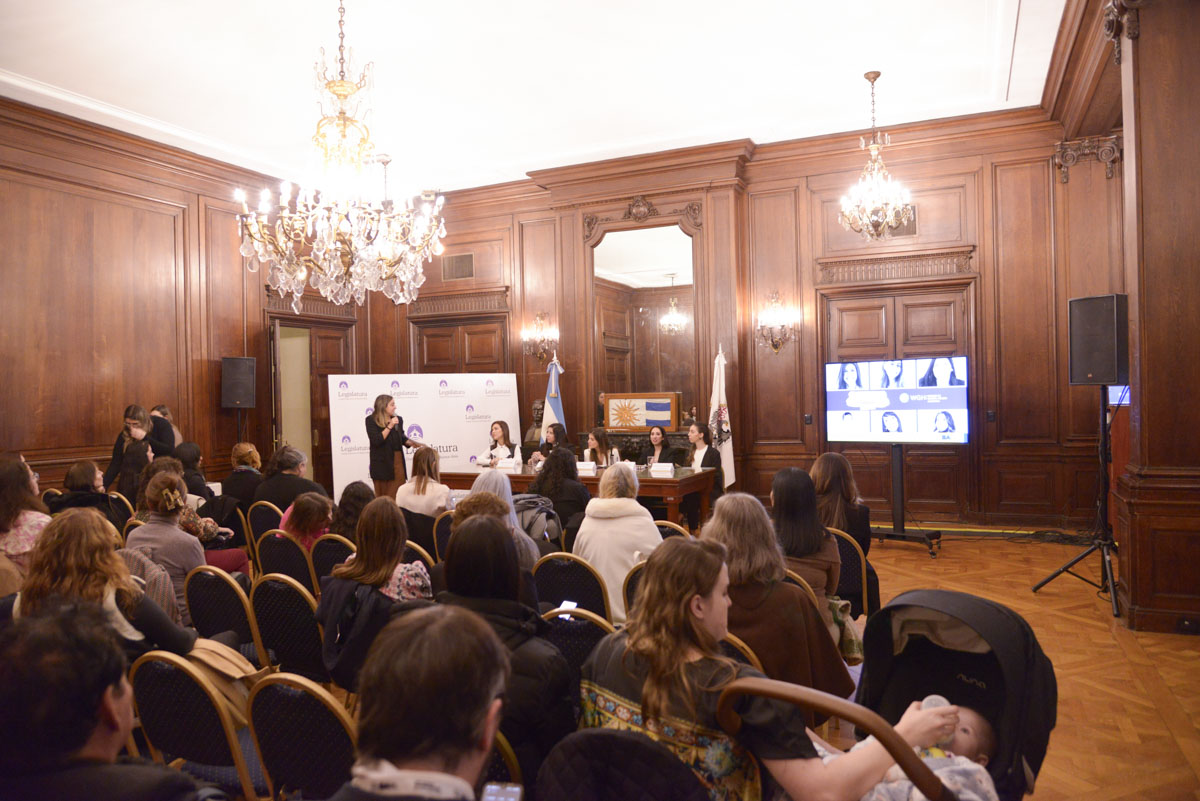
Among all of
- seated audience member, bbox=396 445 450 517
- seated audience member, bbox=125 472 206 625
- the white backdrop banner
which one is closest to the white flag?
the white backdrop banner

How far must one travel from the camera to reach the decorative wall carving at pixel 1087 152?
23.3 ft

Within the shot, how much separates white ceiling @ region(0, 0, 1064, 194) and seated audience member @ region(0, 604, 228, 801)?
5246 mm

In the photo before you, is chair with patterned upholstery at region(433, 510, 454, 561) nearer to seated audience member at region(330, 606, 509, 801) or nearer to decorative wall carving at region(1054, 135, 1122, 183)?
seated audience member at region(330, 606, 509, 801)

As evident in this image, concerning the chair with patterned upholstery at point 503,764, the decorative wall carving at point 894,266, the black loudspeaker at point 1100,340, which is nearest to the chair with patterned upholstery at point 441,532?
the chair with patterned upholstery at point 503,764

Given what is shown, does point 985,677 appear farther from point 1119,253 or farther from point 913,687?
point 1119,253

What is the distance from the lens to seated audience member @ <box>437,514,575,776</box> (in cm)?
178

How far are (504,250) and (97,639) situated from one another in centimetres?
894

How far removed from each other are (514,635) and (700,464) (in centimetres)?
554

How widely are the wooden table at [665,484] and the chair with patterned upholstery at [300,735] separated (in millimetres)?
4513

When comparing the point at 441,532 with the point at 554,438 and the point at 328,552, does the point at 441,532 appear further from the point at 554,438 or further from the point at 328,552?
the point at 554,438

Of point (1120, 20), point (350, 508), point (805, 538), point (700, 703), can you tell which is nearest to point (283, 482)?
point (350, 508)

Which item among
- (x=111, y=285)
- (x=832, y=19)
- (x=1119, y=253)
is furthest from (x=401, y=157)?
(x=1119, y=253)

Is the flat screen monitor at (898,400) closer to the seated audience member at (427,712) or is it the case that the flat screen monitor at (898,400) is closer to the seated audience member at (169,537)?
the seated audience member at (169,537)

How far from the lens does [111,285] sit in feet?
24.1
